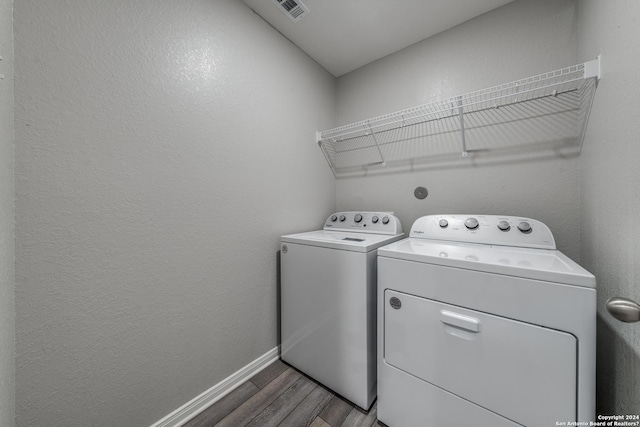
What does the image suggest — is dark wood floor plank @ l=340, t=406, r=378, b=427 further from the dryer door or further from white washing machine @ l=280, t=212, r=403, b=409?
the dryer door

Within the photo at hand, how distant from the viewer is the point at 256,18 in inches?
58.9

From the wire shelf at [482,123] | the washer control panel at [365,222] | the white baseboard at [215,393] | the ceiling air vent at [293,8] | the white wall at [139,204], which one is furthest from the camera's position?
the washer control panel at [365,222]

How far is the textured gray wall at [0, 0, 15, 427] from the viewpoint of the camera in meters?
0.65

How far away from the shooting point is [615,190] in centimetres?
80

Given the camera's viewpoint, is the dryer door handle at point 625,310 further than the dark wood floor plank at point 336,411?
No

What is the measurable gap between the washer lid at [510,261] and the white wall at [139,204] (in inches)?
37.9

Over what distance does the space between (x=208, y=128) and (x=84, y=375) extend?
1.19 meters

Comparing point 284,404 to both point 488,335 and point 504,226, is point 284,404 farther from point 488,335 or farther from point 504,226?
point 504,226

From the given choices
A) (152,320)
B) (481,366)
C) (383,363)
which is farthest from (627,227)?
(152,320)

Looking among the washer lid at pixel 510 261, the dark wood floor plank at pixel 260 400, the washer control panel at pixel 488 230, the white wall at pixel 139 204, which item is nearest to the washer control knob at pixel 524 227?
the washer control panel at pixel 488 230

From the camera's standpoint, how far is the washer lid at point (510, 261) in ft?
2.42

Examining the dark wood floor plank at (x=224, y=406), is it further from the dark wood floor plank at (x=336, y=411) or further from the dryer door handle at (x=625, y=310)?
the dryer door handle at (x=625, y=310)

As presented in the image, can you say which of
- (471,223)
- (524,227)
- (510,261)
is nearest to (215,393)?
(510,261)

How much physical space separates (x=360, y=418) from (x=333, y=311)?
53cm
